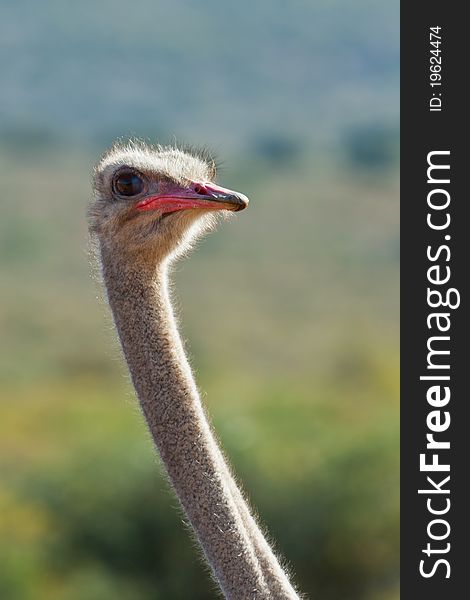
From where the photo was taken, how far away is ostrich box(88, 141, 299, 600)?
4.10 m

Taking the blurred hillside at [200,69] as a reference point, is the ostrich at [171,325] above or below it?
below

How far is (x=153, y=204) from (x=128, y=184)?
110mm

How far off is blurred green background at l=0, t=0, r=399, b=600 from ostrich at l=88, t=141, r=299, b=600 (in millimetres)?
203

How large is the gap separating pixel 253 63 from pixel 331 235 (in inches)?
1635

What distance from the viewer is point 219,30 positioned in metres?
120

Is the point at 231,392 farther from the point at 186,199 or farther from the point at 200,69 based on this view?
the point at 200,69

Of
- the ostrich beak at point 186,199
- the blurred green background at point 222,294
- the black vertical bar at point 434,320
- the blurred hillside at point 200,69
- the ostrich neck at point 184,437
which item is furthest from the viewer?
the blurred hillside at point 200,69

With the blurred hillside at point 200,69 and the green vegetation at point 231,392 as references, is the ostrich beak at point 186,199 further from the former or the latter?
the blurred hillside at point 200,69

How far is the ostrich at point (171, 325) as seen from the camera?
410 centimetres

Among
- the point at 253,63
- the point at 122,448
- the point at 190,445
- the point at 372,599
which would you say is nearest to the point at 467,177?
the point at 190,445

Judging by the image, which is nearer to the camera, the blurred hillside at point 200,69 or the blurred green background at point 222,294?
the blurred green background at point 222,294

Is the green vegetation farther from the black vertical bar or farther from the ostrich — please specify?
the black vertical bar

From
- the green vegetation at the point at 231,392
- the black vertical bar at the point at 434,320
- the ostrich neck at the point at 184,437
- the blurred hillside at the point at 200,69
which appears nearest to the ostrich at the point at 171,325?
the ostrich neck at the point at 184,437

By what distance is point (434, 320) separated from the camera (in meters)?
5.36
